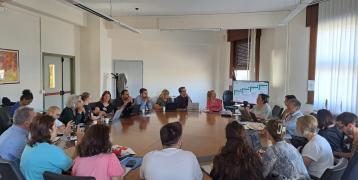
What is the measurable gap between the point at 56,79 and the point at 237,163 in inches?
253

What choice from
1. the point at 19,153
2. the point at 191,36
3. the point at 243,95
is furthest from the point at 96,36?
the point at 19,153

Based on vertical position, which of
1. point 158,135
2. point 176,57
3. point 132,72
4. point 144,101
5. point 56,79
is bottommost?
point 158,135

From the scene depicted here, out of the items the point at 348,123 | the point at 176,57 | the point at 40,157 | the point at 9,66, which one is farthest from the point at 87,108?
the point at 176,57

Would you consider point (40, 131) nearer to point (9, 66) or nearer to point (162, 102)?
point (9, 66)

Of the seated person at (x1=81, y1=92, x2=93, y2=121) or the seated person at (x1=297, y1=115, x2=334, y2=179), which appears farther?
the seated person at (x1=81, y1=92, x2=93, y2=121)

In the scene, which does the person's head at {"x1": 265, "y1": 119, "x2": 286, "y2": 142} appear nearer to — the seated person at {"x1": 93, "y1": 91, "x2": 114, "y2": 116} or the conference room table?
the conference room table

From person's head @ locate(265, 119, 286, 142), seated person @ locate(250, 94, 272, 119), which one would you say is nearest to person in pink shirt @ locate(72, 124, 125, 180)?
person's head @ locate(265, 119, 286, 142)

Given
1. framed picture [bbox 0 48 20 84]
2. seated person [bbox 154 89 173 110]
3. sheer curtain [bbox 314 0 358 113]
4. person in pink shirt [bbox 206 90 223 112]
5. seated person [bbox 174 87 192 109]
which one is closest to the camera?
sheer curtain [bbox 314 0 358 113]

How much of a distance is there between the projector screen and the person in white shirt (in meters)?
5.29

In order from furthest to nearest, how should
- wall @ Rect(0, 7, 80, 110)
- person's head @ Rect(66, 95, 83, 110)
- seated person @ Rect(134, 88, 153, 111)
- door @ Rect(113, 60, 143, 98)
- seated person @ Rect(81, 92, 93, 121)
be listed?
door @ Rect(113, 60, 143, 98) → seated person @ Rect(134, 88, 153, 111) → wall @ Rect(0, 7, 80, 110) → seated person @ Rect(81, 92, 93, 121) → person's head @ Rect(66, 95, 83, 110)

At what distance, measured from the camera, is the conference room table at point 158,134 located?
3330 millimetres

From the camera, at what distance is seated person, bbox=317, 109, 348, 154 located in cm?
348

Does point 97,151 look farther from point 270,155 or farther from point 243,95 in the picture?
point 243,95

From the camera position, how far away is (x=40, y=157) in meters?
2.37
